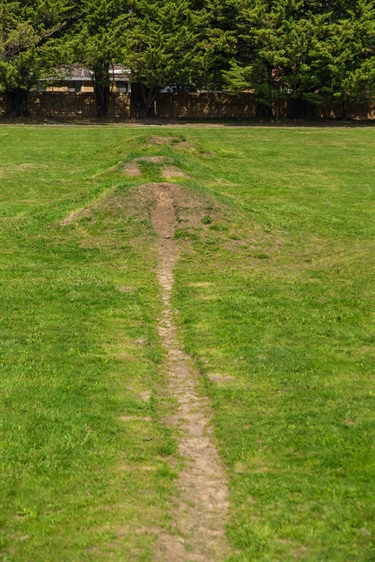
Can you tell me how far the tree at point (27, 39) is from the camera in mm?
48219

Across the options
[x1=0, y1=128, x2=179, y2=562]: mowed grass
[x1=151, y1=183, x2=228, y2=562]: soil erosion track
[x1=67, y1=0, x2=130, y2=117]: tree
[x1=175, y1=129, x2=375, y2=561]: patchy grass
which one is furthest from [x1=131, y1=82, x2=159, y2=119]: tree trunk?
[x1=151, y1=183, x2=228, y2=562]: soil erosion track

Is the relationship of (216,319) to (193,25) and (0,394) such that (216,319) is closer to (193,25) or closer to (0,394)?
(0,394)

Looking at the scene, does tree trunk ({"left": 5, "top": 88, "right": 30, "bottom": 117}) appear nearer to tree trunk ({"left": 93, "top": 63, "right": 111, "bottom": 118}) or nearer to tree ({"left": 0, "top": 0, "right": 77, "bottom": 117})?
→ tree ({"left": 0, "top": 0, "right": 77, "bottom": 117})

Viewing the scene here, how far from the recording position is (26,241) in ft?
63.6

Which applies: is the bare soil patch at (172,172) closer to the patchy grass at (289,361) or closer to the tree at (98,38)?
the patchy grass at (289,361)

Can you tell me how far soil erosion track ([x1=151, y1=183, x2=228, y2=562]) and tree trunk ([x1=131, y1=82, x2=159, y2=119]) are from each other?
44.0 m

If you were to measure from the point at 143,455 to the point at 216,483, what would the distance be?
3.18 ft

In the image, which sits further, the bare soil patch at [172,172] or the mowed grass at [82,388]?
the bare soil patch at [172,172]

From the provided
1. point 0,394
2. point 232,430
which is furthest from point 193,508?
point 0,394

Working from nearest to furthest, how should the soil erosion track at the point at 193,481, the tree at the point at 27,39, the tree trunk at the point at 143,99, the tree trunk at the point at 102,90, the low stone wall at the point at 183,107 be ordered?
the soil erosion track at the point at 193,481
the tree at the point at 27,39
the tree trunk at the point at 102,90
the tree trunk at the point at 143,99
the low stone wall at the point at 183,107

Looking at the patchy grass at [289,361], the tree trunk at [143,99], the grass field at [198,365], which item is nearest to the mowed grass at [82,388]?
the grass field at [198,365]

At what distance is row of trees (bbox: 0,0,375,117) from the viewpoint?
4938 centimetres

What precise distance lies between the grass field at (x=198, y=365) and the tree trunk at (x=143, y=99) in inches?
1241

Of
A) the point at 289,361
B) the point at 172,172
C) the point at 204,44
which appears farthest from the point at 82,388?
the point at 204,44
